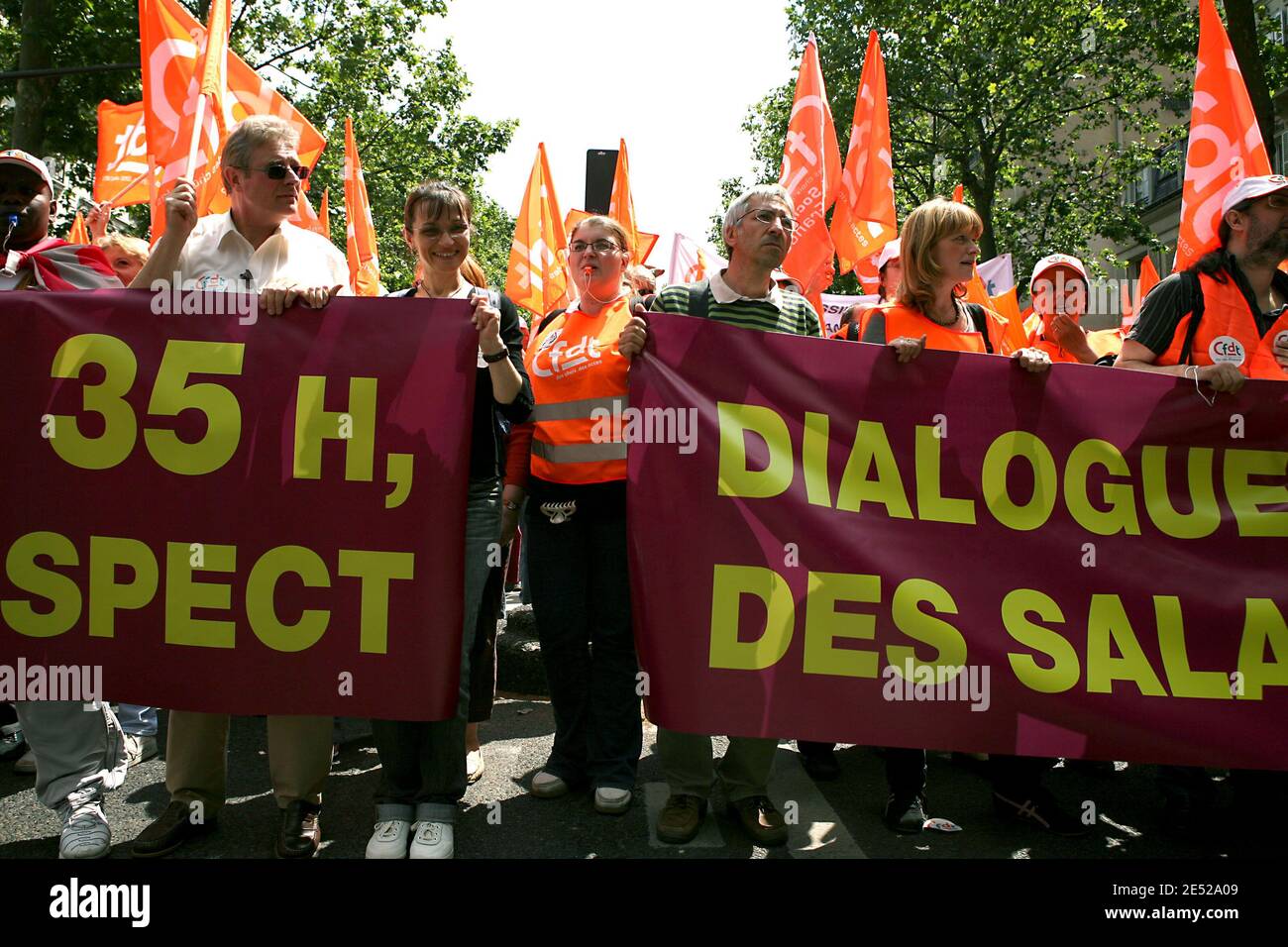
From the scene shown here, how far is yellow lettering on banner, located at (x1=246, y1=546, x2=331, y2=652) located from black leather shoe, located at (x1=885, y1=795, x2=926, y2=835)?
205 cm

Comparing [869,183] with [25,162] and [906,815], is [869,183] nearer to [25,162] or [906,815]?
[906,815]

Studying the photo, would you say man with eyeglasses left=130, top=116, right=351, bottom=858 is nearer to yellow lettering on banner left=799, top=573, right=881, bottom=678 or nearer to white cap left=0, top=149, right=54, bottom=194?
white cap left=0, top=149, right=54, bottom=194

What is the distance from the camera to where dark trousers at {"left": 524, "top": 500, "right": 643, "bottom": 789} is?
3582 millimetres

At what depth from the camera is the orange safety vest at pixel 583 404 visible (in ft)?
11.5

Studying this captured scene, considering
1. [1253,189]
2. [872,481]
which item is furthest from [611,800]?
[1253,189]

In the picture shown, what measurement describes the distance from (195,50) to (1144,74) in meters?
22.8

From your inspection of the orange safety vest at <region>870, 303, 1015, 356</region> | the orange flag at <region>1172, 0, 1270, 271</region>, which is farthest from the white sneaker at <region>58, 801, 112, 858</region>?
the orange flag at <region>1172, 0, 1270, 271</region>

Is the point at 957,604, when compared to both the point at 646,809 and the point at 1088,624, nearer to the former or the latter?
the point at 1088,624

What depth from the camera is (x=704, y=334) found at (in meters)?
3.27

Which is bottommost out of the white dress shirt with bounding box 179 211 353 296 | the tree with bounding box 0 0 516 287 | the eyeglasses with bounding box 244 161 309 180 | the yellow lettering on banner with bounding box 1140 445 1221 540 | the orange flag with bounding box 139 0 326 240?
the yellow lettering on banner with bounding box 1140 445 1221 540

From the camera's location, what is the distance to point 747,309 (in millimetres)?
3473

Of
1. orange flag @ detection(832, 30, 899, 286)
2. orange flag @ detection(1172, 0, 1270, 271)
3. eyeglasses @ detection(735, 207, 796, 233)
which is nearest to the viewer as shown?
eyeglasses @ detection(735, 207, 796, 233)

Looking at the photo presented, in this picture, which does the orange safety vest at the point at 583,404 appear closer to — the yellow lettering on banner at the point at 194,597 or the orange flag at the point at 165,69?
the yellow lettering on banner at the point at 194,597
